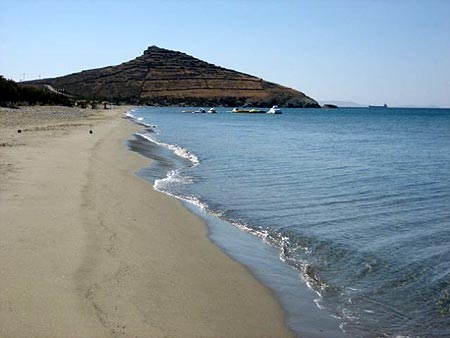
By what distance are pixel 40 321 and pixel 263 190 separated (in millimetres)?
12408

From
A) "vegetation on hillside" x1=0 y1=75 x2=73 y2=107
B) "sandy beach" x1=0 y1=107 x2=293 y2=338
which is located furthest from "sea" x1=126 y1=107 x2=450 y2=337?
"vegetation on hillside" x1=0 y1=75 x2=73 y2=107

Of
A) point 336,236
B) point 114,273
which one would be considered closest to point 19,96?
point 336,236

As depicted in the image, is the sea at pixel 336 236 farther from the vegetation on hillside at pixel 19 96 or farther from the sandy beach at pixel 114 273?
the vegetation on hillside at pixel 19 96

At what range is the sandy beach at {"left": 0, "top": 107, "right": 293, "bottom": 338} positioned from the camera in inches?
239

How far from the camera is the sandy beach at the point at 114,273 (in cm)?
606

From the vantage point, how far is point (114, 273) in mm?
7754

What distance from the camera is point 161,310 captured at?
6.63 m

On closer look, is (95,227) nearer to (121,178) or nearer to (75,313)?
(75,313)

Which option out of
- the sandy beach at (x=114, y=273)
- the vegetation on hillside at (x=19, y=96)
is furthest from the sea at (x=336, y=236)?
the vegetation on hillside at (x=19, y=96)

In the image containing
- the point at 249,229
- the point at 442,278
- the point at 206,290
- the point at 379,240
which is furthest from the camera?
the point at 249,229

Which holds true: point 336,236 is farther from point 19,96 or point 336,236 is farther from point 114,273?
point 19,96

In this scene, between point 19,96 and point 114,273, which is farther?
point 19,96

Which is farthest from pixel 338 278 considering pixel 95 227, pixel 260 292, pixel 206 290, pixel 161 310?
pixel 95 227

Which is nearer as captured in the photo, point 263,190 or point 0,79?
point 263,190
